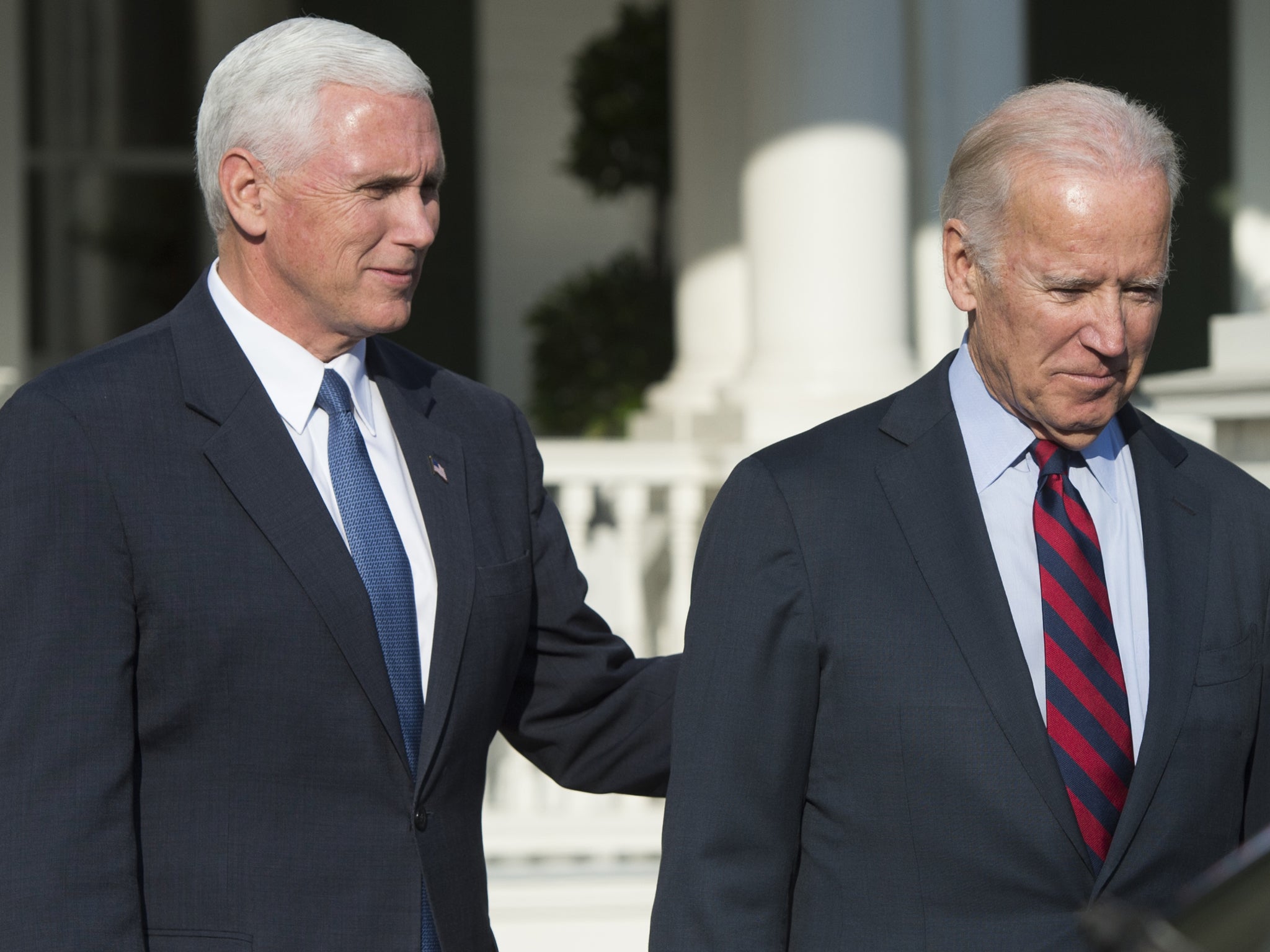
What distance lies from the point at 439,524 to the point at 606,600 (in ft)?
10.8

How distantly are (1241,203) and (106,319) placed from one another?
7.19 meters

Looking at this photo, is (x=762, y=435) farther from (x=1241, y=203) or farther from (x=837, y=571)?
(x=837, y=571)

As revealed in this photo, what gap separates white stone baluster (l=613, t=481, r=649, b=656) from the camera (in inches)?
217

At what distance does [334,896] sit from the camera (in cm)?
213

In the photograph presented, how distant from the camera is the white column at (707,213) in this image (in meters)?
6.83

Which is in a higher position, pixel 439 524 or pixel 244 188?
Answer: pixel 244 188

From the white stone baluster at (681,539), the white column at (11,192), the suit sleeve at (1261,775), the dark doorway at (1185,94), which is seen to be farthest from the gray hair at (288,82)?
the dark doorway at (1185,94)

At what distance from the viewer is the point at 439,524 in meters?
2.34

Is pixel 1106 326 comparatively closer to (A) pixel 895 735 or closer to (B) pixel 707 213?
(A) pixel 895 735

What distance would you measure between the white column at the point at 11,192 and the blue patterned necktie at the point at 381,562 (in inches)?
147

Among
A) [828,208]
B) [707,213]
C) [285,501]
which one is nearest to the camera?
[285,501]

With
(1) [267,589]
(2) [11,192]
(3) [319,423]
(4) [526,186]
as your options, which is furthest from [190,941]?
(4) [526,186]

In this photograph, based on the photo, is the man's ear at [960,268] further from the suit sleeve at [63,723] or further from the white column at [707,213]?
the white column at [707,213]

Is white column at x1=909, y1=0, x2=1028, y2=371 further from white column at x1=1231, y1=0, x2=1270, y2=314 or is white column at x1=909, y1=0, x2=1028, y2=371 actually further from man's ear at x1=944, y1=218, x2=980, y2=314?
man's ear at x1=944, y1=218, x2=980, y2=314
